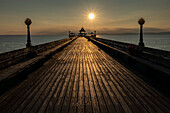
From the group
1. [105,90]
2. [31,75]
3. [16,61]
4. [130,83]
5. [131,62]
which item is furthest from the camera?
[131,62]

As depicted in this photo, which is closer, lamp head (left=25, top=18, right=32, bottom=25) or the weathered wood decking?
the weathered wood decking

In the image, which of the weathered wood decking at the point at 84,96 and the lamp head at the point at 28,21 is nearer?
the weathered wood decking at the point at 84,96

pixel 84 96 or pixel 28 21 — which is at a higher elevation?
pixel 28 21

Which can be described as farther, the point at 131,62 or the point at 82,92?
the point at 131,62

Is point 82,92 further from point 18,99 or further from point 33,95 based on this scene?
point 18,99

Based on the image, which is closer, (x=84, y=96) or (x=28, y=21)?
(x=84, y=96)

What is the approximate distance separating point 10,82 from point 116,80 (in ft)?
14.6

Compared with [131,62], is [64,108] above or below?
below

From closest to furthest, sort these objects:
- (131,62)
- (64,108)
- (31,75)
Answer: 1. (64,108)
2. (31,75)
3. (131,62)

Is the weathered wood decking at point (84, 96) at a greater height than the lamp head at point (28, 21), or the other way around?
the lamp head at point (28, 21)

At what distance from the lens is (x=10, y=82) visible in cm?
448

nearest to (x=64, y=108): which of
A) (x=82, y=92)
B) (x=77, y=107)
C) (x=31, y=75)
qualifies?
(x=77, y=107)

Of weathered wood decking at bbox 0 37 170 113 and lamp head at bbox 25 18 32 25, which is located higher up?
lamp head at bbox 25 18 32 25

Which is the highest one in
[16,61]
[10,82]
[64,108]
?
[16,61]
